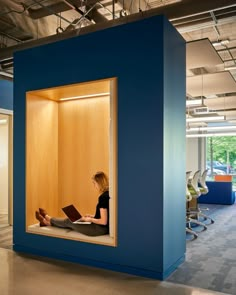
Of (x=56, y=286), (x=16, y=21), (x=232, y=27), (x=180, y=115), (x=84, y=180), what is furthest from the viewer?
(x=232, y=27)

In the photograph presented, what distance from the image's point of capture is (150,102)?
346cm

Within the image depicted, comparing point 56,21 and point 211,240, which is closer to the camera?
point 211,240

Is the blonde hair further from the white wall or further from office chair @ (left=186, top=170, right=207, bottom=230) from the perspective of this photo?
the white wall

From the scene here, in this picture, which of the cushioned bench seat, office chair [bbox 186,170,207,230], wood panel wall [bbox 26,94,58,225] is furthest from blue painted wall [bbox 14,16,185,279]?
office chair [bbox 186,170,207,230]

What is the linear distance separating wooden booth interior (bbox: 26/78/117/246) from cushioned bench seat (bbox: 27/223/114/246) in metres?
0.02

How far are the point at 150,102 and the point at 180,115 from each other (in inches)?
26.6

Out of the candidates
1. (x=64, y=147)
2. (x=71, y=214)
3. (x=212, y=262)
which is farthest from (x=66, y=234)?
(x=212, y=262)

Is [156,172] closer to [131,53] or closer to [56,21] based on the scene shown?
[131,53]


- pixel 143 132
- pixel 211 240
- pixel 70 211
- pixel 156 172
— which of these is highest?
pixel 143 132

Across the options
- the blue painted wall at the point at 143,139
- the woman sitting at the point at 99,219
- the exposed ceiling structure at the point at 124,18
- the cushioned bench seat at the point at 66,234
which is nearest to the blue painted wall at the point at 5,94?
the exposed ceiling structure at the point at 124,18

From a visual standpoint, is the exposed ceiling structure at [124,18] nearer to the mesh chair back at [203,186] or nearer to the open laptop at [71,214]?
the mesh chair back at [203,186]

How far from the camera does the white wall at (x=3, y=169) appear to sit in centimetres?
709

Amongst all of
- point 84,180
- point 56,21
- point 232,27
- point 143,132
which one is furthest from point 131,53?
point 232,27

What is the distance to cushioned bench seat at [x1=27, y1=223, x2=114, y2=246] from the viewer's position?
3.70 meters
